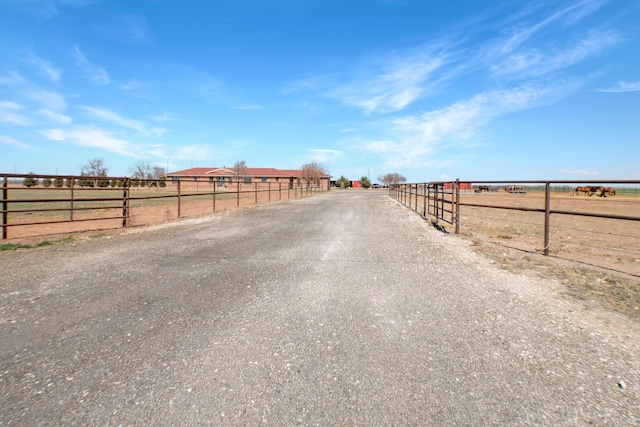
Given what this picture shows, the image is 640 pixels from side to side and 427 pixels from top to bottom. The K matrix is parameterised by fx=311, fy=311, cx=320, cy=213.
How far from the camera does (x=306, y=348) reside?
103 inches

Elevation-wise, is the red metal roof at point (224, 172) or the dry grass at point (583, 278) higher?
the red metal roof at point (224, 172)

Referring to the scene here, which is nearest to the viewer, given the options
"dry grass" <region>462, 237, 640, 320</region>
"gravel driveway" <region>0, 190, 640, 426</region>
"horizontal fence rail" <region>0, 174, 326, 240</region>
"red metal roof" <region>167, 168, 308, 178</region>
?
"gravel driveway" <region>0, 190, 640, 426</region>

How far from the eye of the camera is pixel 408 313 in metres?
3.32

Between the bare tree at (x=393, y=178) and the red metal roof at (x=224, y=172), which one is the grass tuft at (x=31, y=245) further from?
the bare tree at (x=393, y=178)

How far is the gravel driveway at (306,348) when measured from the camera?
1940mm

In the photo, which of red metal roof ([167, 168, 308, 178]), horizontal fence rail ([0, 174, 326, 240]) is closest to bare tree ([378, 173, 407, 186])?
red metal roof ([167, 168, 308, 178])

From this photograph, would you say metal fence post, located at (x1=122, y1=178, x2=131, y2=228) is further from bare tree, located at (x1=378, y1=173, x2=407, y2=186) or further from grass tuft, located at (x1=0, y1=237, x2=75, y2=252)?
bare tree, located at (x1=378, y1=173, x2=407, y2=186)

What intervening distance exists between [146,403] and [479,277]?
14.2ft

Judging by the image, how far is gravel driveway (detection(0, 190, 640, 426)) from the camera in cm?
Result: 194

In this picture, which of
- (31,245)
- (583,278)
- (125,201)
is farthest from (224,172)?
(583,278)

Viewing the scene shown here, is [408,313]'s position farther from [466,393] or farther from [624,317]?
[624,317]

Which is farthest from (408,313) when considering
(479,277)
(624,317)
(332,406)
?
(624,317)

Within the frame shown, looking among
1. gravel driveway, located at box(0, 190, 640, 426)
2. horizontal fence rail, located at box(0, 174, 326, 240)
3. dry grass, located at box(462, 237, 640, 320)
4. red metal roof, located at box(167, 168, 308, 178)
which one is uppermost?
red metal roof, located at box(167, 168, 308, 178)

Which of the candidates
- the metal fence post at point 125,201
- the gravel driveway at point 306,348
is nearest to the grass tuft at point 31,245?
the gravel driveway at point 306,348
